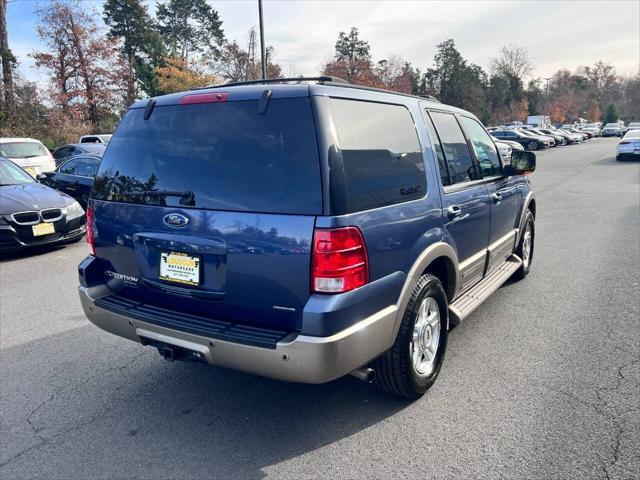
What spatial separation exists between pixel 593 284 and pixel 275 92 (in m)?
4.67

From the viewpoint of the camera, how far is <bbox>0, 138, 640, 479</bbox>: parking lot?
2.66 meters

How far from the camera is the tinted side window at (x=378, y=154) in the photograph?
8.78 feet

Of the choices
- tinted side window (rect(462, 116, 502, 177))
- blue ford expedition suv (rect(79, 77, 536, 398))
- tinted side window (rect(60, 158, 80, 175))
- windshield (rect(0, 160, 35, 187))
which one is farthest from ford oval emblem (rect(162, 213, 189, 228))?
tinted side window (rect(60, 158, 80, 175))

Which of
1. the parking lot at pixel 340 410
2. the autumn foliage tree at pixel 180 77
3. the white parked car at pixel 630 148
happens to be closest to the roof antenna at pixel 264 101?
the parking lot at pixel 340 410

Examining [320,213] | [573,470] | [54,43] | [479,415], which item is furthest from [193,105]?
[54,43]

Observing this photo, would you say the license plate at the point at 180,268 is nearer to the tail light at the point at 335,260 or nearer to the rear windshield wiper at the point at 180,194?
the rear windshield wiper at the point at 180,194

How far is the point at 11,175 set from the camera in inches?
337

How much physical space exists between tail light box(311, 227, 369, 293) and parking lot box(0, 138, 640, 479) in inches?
39.3

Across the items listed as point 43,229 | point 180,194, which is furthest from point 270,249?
point 43,229

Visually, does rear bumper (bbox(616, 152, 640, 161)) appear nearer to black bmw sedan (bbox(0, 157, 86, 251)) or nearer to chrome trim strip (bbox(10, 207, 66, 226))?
Result: black bmw sedan (bbox(0, 157, 86, 251))

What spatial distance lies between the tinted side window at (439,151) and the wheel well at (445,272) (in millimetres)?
573

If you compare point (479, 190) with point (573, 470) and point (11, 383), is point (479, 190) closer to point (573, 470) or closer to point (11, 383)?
point (573, 470)

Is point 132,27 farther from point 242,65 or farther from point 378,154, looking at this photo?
point 378,154

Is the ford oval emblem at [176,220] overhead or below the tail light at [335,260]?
overhead
